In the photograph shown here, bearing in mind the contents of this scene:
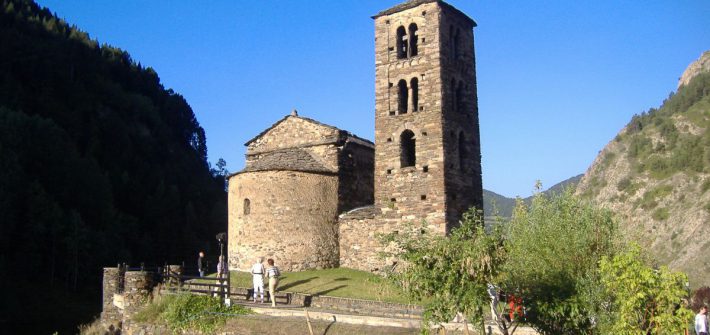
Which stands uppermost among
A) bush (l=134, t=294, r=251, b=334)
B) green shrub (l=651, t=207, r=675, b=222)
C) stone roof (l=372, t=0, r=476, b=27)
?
stone roof (l=372, t=0, r=476, b=27)

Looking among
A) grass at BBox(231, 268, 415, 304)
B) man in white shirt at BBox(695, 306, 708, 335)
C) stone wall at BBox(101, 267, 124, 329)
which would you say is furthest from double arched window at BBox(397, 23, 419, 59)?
man in white shirt at BBox(695, 306, 708, 335)

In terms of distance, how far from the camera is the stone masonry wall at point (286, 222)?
89.5 feet

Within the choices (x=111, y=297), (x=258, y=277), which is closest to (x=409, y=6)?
(x=258, y=277)

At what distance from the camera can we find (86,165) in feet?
172

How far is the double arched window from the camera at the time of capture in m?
27.9

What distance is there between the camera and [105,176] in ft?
180

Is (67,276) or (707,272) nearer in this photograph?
(67,276)

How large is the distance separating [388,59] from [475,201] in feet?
24.5

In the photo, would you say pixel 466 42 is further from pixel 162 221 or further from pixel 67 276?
pixel 162 221

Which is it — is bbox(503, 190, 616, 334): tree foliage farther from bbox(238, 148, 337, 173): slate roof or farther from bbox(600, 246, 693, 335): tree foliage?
bbox(238, 148, 337, 173): slate roof

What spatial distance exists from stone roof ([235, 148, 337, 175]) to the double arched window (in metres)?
6.20

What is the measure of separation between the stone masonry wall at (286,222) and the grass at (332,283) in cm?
78

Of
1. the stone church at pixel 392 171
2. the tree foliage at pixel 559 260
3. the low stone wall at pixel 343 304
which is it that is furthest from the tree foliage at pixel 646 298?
the stone church at pixel 392 171

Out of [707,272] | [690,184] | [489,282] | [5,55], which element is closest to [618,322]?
[489,282]
